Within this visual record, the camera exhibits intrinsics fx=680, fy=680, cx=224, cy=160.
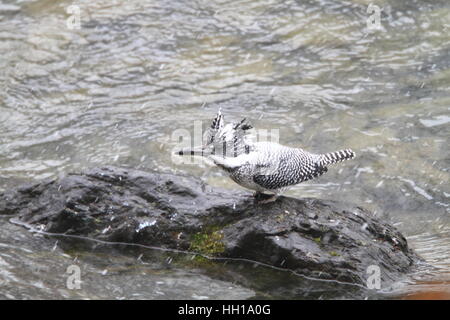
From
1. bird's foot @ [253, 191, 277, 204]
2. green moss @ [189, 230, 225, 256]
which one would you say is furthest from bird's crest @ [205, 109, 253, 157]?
green moss @ [189, 230, 225, 256]

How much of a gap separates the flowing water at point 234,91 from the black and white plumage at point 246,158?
40.6 inches

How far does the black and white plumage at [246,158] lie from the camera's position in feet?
20.7

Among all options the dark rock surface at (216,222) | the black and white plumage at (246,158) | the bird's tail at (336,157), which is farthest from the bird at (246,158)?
the bird's tail at (336,157)

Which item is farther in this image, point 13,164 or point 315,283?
point 13,164

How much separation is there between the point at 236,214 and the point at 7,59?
7932 mm

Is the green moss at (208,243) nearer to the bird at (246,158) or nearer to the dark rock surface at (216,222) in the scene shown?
the dark rock surface at (216,222)

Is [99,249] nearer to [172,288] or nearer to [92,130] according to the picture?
[172,288]

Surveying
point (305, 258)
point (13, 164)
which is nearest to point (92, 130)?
point (13, 164)

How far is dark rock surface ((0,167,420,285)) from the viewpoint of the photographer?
20.6 ft

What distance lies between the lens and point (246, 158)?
6.38 metres

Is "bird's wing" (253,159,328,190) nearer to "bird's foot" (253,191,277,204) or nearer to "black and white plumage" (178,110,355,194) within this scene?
"black and white plumage" (178,110,355,194)

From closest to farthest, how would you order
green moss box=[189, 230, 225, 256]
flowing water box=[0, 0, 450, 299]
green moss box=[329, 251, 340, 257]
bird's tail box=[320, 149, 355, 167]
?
green moss box=[329, 251, 340, 257]
green moss box=[189, 230, 225, 256]
bird's tail box=[320, 149, 355, 167]
flowing water box=[0, 0, 450, 299]

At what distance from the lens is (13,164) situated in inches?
399

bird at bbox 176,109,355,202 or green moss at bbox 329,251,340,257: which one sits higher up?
bird at bbox 176,109,355,202
